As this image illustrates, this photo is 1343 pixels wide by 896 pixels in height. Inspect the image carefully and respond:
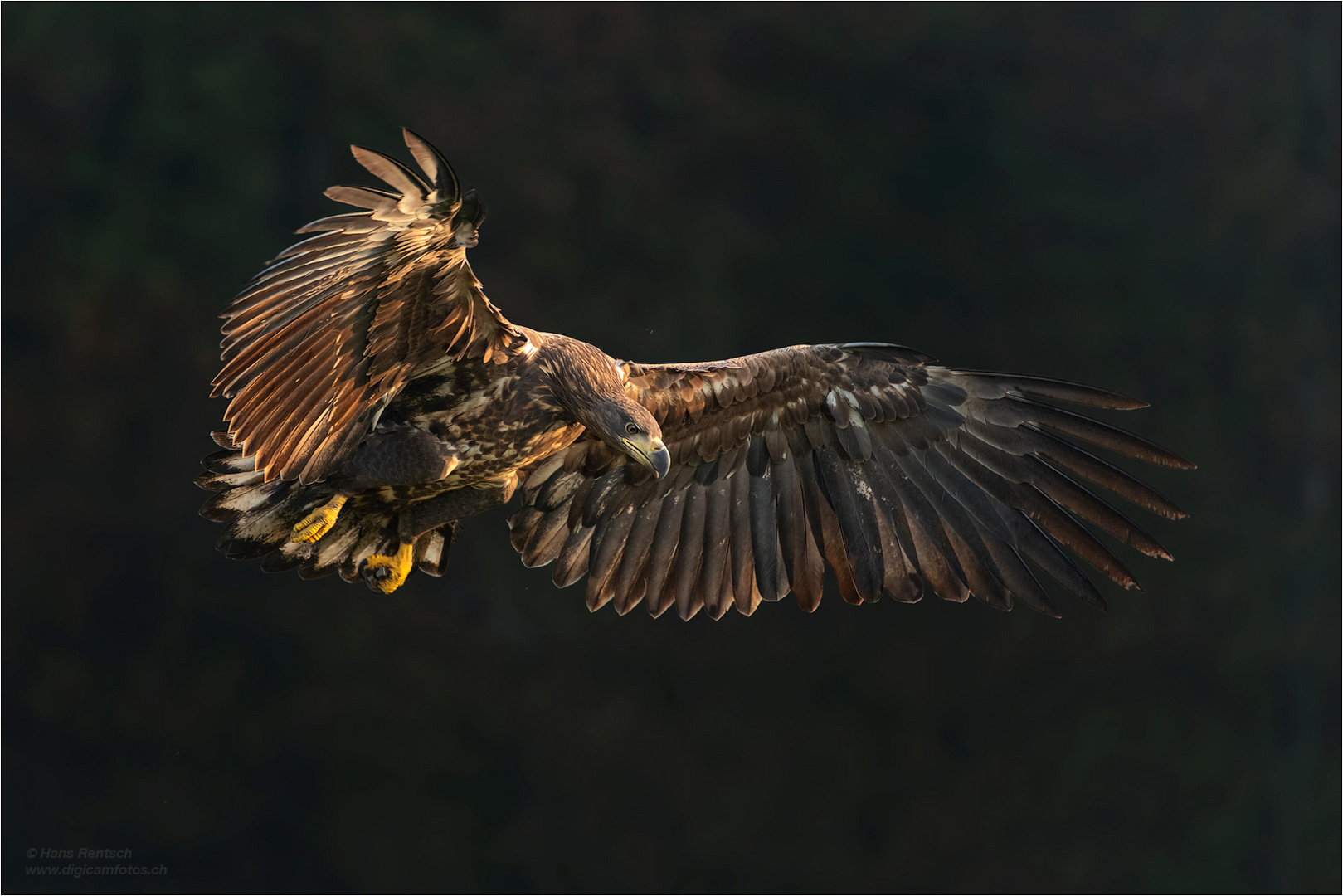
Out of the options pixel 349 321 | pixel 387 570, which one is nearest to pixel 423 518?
pixel 387 570

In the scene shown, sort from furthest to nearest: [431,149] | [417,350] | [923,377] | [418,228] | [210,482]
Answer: [923,377] < [210,482] < [417,350] < [418,228] < [431,149]

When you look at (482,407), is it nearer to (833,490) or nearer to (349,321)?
(349,321)

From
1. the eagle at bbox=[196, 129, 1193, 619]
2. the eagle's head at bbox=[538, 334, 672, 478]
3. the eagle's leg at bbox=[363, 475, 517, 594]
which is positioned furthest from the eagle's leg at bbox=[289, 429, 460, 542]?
the eagle's head at bbox=[538, 334, 672, 478]

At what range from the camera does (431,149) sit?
8.37 feet

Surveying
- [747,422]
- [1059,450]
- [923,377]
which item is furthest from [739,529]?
[1059,450]

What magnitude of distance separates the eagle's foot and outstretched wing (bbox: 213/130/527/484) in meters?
0.62

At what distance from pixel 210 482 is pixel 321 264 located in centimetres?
120

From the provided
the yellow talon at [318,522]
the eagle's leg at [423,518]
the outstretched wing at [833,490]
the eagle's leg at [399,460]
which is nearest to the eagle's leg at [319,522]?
the yellow talon at [318,522]

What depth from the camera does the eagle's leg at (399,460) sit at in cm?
353

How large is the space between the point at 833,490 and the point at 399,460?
1658mm

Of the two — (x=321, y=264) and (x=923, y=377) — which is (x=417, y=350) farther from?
(x=923, y=377)

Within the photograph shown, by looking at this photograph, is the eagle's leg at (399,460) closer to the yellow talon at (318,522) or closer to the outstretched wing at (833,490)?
the yellow talon at (318,522)

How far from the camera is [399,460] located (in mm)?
3533

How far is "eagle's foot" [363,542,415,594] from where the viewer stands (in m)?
3.99
